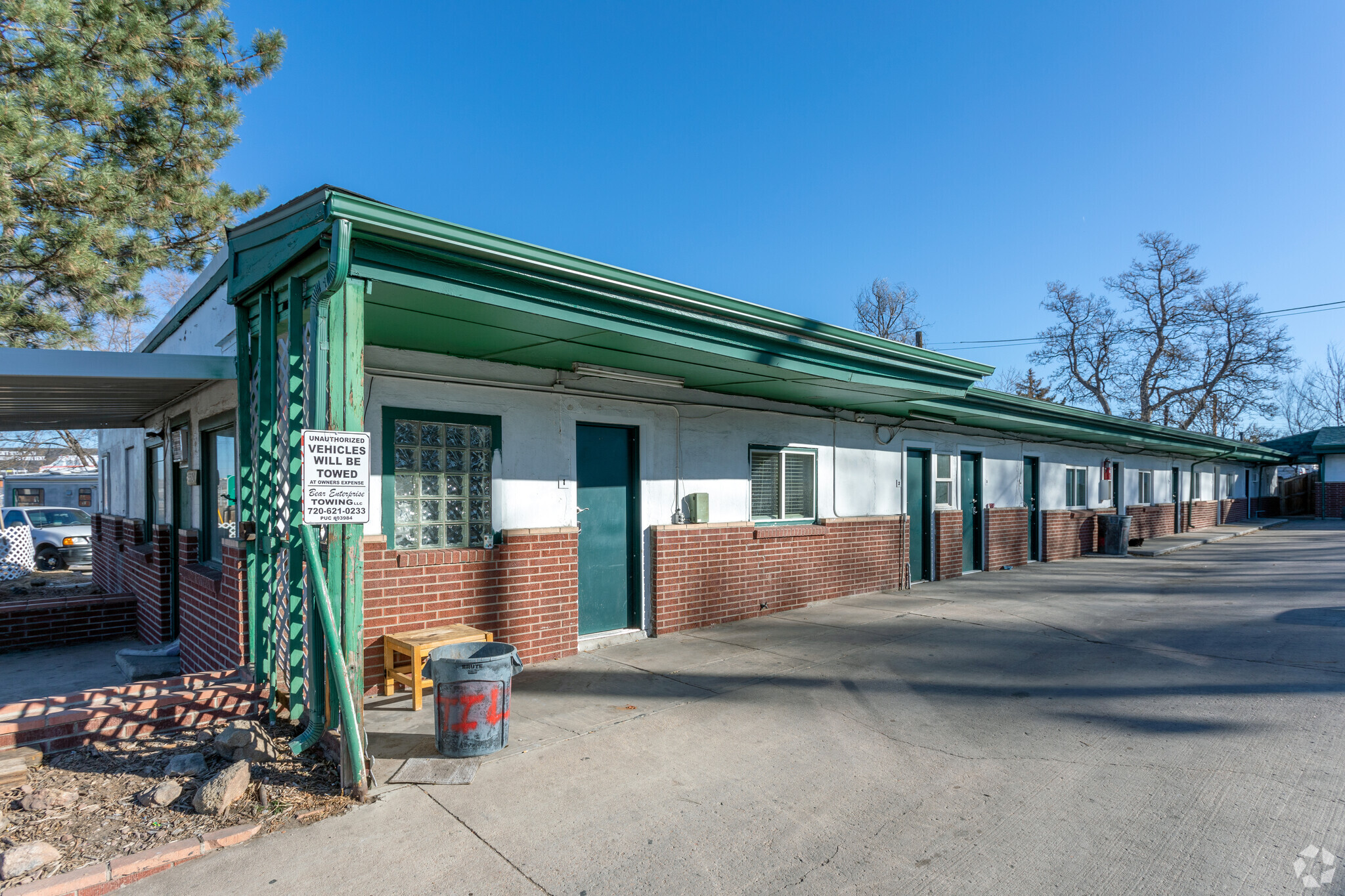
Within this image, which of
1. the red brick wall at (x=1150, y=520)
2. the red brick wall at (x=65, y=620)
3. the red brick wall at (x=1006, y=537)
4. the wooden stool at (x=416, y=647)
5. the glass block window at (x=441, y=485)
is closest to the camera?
the wooden stool at (x=416, y=647)

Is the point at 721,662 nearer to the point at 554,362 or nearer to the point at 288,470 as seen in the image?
the point at 554,362

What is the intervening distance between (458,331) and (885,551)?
8.75 metres

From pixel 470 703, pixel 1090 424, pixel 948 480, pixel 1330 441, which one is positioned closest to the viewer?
pixel 470 703

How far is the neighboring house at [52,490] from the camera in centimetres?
2619

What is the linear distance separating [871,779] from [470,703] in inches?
103

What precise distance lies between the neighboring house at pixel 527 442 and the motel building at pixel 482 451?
0.03m

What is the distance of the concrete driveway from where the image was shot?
11.6ft

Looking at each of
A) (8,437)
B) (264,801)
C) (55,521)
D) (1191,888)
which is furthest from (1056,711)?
(8,437)

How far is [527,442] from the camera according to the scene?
7375mm

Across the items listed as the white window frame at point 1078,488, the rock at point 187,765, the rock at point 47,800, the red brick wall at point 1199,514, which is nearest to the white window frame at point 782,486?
the rock at point 187,765

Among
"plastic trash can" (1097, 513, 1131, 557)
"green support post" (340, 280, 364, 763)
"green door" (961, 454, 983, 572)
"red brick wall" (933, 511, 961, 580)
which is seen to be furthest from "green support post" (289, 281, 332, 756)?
"plastic trash can" (1097, 513, 1131, 557)

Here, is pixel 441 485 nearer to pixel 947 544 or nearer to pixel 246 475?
pixel 246 475

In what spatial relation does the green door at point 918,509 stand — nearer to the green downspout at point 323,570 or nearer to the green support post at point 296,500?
the green support post at point 296,500

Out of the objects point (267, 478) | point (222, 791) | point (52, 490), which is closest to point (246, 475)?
point (267, 478)
